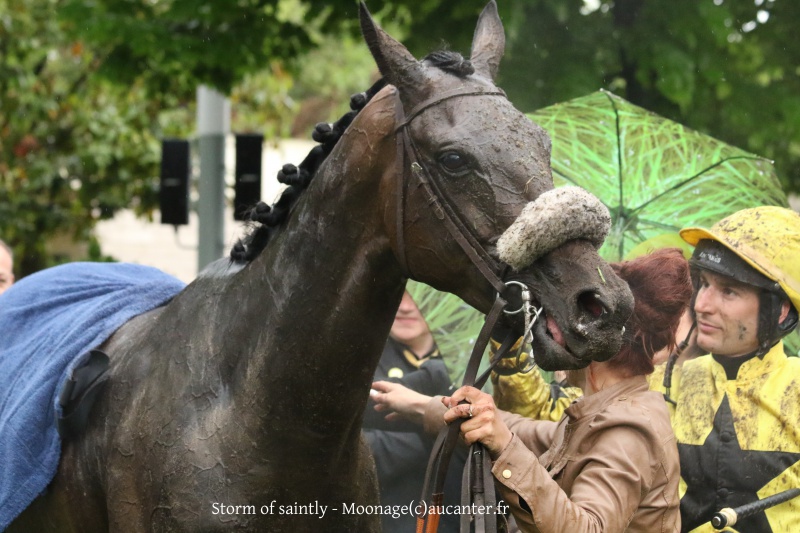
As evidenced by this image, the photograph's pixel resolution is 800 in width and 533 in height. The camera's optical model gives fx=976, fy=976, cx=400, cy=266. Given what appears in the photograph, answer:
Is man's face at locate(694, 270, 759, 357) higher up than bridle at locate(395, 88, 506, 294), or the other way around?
bridle at locate(395, 88, 506, 294)

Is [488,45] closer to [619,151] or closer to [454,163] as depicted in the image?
[454,163]

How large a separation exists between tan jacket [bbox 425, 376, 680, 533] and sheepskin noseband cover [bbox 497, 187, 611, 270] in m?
0.51

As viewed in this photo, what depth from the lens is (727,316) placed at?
340 centimetres

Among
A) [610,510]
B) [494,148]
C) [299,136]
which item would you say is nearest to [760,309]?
[610,510]

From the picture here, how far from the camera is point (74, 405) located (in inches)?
121

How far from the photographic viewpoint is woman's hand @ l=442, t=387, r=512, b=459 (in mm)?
2428

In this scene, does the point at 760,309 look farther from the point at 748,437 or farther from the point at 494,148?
the point at 494,148

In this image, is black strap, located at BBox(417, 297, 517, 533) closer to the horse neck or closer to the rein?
the rein

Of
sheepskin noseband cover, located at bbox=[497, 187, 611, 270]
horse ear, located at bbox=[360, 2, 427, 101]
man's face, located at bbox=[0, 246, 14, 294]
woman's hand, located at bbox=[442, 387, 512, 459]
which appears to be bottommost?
man's face, located at bbox=[0, 246, 14, 294]

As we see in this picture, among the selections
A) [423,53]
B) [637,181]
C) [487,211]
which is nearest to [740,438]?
[637,181]

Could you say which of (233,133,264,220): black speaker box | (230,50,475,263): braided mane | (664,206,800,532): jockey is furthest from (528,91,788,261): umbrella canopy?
(233,133,264,220): black speaker box

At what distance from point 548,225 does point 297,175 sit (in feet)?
2.83

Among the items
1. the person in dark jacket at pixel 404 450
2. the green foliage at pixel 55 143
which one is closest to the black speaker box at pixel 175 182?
the green foliage at pixel 55 143

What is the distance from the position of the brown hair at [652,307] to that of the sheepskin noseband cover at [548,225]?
0.64 meters
